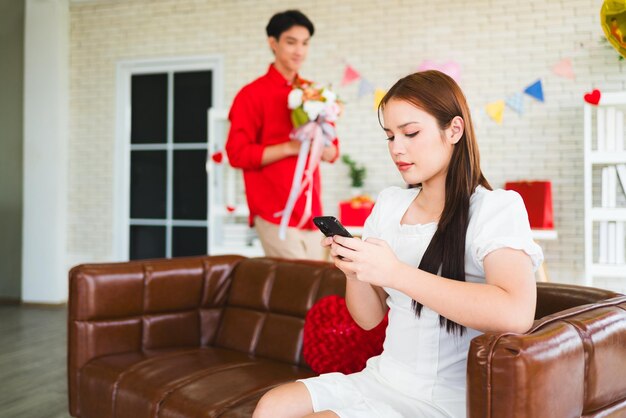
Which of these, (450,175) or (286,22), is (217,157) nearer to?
(286,22)

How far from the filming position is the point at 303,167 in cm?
273

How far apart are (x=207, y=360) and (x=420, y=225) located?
1.21 meters

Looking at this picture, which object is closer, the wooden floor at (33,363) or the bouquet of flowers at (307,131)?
the bouquet of flowers at (307,131)

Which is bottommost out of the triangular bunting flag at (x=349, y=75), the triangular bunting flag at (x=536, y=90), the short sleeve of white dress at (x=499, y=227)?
the short sleeve of white dress at (x=499, y=227)

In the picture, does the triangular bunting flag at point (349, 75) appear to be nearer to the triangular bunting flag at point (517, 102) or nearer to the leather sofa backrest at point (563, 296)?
the triangular bunting flag at point (517, 102)

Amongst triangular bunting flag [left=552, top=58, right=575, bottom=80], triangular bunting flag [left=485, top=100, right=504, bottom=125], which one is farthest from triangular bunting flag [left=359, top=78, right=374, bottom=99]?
triangular bunting flag [left=552, top=58, right=575, bottom=80]

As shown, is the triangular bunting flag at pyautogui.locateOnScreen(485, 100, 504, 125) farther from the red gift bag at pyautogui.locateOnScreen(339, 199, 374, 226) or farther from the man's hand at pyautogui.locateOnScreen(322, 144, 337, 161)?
the man's hand at pyautogui.locateOnScreen(322, 144, 337, 161)

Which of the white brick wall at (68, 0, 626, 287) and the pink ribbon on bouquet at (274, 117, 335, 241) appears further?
the white brick wall at (68, 0, 626, 287)

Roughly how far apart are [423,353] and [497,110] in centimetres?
409

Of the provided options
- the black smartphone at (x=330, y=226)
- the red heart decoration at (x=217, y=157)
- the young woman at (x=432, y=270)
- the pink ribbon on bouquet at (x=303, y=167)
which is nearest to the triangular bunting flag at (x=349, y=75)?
the red heart decoration at (x=217, y=157)

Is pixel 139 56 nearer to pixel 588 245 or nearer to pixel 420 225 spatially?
pixel 588 245

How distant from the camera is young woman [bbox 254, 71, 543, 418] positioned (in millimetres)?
1232

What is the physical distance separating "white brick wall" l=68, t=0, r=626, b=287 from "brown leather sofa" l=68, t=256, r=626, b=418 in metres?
3.01

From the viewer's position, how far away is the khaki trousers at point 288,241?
2.81 metres
